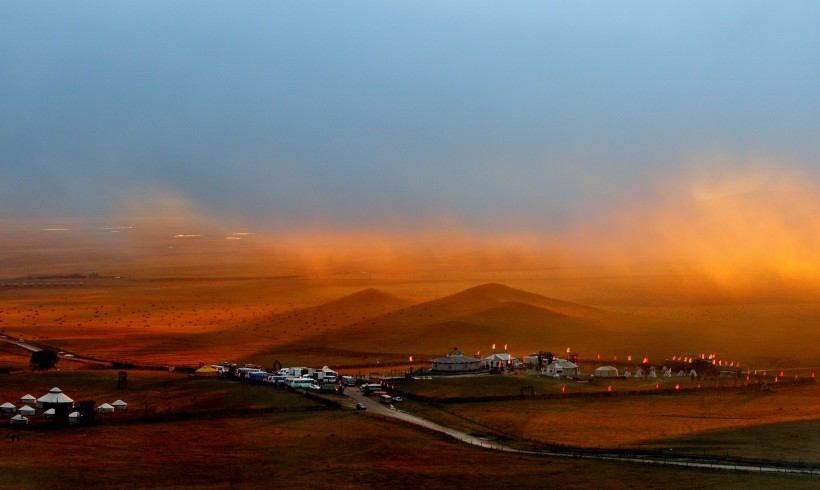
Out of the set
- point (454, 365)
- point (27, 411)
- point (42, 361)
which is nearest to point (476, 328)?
point (454, 365)

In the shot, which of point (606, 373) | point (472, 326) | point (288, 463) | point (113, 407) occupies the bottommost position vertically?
point (288, 463)

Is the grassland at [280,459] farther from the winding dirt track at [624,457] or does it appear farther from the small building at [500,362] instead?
the small building at [500,362]

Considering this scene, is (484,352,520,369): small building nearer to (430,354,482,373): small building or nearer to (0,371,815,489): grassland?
(430,354,482,373): small building

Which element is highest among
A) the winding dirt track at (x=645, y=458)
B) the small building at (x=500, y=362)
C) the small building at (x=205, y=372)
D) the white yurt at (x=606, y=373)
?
the small building at (x=500, y=362)

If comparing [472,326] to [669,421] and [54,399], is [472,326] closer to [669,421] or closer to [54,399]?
[669,421]

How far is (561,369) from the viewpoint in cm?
8025

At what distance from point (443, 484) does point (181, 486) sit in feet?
33.7

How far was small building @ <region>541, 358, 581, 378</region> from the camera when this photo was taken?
80.0 m

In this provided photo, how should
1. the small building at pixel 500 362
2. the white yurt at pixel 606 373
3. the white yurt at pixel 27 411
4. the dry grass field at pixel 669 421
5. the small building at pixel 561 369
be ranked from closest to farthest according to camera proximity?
the dry grass field at pixel 669 421, the white yurt at pixel 27 411, the small building at pixel 561 369, the white yurt at pixel 606 373, the small building at pixel 500 362

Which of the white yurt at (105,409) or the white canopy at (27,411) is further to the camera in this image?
the white yurt at (105,409)

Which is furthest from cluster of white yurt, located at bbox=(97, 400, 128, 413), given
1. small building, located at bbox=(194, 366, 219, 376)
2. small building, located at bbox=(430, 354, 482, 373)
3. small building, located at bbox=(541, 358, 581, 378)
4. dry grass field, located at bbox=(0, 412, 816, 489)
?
small building, located at bbox=(541, 358, 581, 378)

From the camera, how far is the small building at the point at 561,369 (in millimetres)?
80000

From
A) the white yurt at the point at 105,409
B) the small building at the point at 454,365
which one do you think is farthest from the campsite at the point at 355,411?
the small building at the point at 454,365

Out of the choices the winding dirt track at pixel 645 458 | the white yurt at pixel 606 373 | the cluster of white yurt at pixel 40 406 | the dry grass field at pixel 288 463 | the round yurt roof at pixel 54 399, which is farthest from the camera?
the white yurt at pixel 606 373
